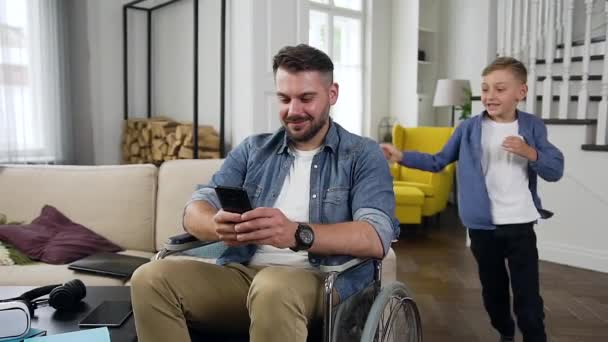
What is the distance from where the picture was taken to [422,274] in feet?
10.5

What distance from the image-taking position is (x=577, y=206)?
3346 millimetres

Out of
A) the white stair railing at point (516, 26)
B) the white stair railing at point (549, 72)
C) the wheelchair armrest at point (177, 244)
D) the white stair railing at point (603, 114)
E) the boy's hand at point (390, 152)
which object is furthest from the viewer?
the white stair railing at point (516, 26)

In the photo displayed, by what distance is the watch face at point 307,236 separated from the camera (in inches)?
47.9

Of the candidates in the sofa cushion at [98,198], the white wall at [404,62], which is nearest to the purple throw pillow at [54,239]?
the sofa cushion at [98,198]

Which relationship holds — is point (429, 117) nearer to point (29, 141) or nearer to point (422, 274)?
point (422, 274)

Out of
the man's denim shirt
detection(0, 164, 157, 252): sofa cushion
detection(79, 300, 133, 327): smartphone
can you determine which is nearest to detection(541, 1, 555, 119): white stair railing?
the man's denim shirt

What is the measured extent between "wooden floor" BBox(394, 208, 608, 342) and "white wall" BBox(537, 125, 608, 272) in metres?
0.12

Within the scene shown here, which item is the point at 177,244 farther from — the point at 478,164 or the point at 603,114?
the point at 603,114

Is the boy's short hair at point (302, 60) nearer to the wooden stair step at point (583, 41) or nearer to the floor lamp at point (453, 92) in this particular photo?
the wooden stair step at point (583, 41)

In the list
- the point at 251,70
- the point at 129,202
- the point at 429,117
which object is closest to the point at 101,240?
the point at 129,202

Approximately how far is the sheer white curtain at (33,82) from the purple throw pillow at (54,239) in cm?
174

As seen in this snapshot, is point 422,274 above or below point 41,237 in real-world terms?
below

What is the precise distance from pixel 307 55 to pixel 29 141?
127 inches

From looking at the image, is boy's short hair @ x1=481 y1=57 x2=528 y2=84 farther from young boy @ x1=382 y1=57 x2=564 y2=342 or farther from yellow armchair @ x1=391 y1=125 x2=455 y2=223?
yellow armchair @ x1=391 y1=125 x2=455 y2=223
